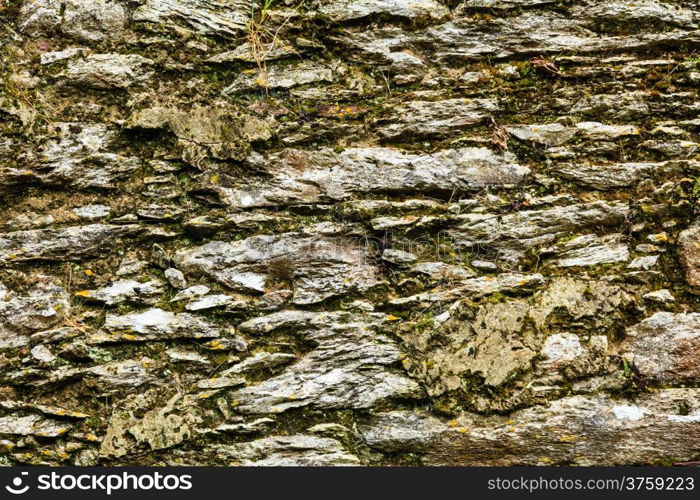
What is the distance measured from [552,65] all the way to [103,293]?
3.89 m

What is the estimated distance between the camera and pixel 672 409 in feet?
12.4

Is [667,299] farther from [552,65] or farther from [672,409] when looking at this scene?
[552,65]

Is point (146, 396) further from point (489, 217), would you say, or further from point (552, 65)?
point (552, 65)

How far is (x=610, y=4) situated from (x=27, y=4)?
4.61 metres

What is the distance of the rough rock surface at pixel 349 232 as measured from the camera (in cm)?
379

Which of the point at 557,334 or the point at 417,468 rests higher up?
the point at 557,334

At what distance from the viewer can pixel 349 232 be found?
4035mm

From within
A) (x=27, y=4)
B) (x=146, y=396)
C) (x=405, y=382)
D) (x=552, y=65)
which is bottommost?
(x=146, y=396)

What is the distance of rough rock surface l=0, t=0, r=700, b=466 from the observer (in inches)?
149

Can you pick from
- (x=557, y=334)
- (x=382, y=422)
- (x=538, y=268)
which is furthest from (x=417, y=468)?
(x=538, y=268)

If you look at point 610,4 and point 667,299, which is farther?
point 610,4

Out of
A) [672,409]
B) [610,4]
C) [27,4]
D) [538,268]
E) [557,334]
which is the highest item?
[610,4]

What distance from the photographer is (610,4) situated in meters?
4.20

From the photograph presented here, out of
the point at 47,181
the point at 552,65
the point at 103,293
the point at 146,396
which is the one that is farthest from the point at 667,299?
the point at 47,181
